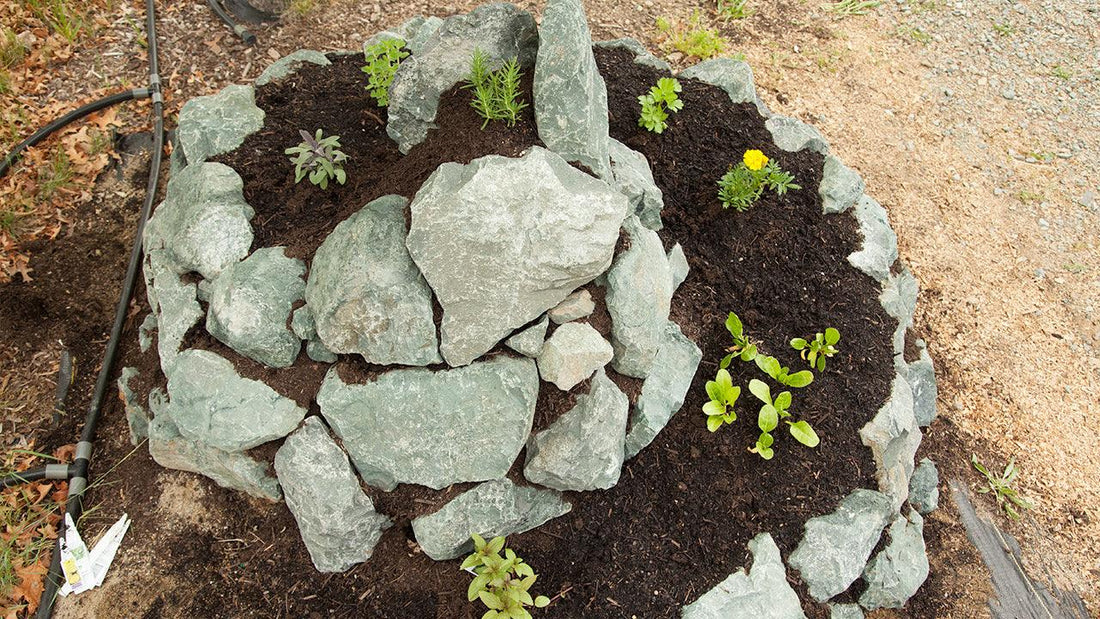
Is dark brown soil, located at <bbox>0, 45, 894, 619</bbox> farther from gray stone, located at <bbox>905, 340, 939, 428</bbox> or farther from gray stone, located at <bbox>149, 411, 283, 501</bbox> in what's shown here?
gray stone, located at <bbox>905, 340, 939, 428</bbox>

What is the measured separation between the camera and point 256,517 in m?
3.39

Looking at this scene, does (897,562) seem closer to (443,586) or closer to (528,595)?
(528,595)

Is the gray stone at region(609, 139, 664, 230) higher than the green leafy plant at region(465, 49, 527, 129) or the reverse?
the reverse

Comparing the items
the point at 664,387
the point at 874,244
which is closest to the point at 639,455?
the point at 664,387

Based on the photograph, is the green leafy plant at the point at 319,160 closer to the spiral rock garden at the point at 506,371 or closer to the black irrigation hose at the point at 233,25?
the spiral rock garden at the point at 506,371

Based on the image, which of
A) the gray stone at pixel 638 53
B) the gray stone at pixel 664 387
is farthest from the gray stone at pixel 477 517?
the gray stone at pixel 638 53

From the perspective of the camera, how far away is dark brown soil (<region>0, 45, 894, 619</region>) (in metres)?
3.16

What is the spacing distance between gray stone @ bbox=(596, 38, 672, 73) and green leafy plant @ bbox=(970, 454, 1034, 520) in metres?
3.07

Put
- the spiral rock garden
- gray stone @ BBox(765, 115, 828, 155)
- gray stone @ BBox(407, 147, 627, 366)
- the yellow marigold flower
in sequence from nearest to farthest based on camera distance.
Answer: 1. gray stone @ BBox(407, 147, 627, 366)
2. the spiral rock garden
3. the yellow marigold flower
4. gray stone @ BBox(765, 115, 828, 155)

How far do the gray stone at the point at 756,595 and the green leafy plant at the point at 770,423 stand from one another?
40cm

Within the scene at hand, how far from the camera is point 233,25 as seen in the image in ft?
16.9

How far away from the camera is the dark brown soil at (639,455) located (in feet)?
10.4

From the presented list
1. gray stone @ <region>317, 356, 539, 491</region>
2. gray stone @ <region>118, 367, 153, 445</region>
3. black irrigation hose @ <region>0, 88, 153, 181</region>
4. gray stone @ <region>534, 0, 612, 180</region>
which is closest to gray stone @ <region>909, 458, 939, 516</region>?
gray stone @ <region>317, 356, 539, 491</region>

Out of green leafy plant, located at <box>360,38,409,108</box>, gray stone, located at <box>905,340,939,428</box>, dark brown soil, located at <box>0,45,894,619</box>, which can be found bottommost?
gray stone, located at <box>905,340,939,428</box>
